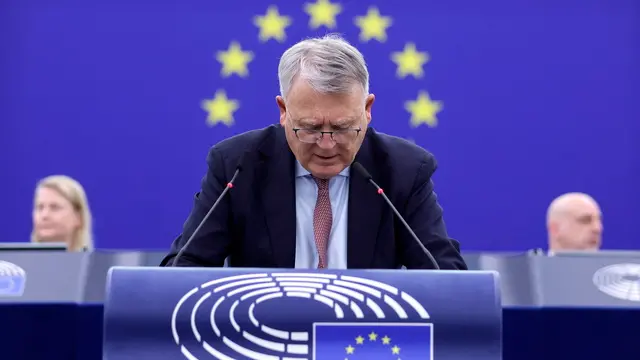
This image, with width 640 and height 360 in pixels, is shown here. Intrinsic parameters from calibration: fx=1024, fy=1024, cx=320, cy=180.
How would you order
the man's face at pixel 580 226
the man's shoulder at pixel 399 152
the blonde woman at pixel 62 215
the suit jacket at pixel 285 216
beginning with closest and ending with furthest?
the suit jacket at pixel 285 216, the man's shoulder at pixel 399 152, the blonde woman at pixel 62 215, the man's face at pixel 580 226

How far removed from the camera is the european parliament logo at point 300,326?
1741 millimetres

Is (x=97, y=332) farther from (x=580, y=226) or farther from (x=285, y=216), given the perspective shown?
(x=580, y=226)

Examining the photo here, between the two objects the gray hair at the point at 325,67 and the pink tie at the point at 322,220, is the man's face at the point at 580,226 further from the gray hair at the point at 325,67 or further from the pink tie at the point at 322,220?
the gray hair at the point at 325,67

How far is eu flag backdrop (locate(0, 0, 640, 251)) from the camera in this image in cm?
498

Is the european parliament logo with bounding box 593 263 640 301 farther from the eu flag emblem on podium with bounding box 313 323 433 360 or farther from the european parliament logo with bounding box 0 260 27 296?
the european parliament logo with bounding box 0 260 27 296

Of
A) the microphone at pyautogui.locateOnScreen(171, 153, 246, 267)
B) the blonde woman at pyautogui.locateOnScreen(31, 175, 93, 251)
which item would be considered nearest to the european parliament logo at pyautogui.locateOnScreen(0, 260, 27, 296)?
the microphone at pyautogui.locateOnScreen(171, 153, 246, 267)

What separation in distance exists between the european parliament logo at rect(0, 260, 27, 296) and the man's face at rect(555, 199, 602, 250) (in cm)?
271

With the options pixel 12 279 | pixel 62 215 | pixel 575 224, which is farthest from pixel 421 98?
pixel 12 279

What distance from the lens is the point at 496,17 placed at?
5008 mm

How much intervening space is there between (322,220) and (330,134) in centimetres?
27

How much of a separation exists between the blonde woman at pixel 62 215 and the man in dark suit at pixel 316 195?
204cm

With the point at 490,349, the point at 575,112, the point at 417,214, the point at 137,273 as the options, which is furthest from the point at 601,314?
the point at 575,112

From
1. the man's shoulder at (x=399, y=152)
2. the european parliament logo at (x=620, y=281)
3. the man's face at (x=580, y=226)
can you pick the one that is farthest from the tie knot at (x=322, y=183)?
→ the man's face at (x=580, y=226)

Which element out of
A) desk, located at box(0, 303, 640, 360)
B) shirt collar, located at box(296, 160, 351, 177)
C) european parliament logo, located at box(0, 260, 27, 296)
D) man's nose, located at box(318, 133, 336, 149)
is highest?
man's nose, located at box(318, 133, 336, 149)
